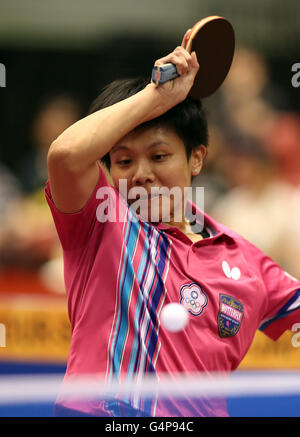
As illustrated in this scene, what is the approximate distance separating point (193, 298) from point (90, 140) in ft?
1.42

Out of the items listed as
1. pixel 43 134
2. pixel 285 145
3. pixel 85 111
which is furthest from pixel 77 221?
pixel 85 111

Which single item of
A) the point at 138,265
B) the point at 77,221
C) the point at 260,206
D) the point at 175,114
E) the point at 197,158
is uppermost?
the point at 175,114

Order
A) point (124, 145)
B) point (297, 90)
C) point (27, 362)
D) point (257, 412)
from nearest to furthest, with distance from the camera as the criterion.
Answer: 1. point (124, 145)
2. point (257, 412)
3. point (27, 362)
4. point (297, 90)

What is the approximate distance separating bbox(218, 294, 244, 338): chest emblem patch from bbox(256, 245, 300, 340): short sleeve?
0.19 meters

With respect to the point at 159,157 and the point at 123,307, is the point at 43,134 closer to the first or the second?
the point at 159,157

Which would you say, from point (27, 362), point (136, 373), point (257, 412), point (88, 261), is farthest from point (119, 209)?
point (27, 362)

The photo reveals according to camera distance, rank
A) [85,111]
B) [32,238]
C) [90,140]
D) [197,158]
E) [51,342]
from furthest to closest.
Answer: [85,111], [32,238], [51,342], [197,158], [90,140]

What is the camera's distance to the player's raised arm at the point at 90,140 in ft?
4.73

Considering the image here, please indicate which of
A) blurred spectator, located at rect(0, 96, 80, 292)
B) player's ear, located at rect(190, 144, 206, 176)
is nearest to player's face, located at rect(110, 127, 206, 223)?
player's ear, located at rect(190, 144, 206, 176)

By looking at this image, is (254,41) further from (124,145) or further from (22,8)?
(124,145)

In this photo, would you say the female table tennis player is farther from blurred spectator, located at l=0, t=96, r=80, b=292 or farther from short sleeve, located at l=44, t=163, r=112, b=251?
blurred spectator, located at l=0, t=96, r=80, b=292

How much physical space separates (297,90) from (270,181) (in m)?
1.06

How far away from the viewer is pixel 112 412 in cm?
153

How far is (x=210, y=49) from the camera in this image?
5.63 feet
